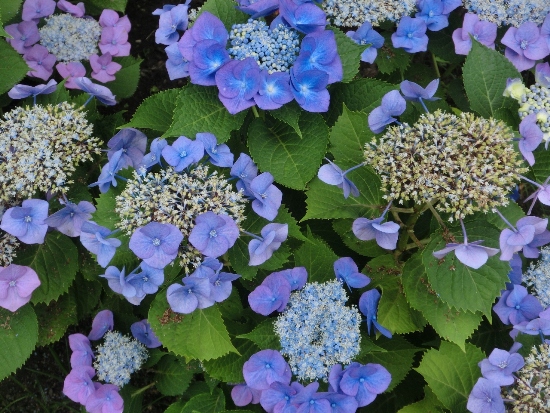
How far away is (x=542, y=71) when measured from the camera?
2295mm

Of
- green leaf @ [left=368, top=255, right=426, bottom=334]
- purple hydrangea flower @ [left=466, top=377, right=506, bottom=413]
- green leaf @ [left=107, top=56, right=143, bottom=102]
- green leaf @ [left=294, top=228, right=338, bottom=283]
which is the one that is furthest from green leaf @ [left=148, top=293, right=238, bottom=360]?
green leaf @ [left=107, top=56, right=143, bottom=102]

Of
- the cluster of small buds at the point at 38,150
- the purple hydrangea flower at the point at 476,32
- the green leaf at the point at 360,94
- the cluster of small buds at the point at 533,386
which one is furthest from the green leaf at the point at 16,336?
the purple hydrangea flower at the point at 476,32

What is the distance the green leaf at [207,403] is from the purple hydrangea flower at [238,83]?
124 cm

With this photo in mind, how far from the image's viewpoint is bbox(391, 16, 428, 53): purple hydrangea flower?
7.97 feet

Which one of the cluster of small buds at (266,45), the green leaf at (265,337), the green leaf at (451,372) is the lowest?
the green leaf at (451,372)

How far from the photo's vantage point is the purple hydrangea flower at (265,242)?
1886 mm

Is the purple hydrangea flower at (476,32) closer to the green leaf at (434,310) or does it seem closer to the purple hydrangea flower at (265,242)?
the green leaf at (434,310)

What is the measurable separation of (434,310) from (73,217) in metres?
1.34

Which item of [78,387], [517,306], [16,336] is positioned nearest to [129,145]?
[16,336]

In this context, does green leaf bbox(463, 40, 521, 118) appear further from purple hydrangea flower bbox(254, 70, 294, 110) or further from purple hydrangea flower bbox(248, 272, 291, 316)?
purple hydrangea flower bbox(248, 272, 291, 316)

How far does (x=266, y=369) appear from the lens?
195 centimetres

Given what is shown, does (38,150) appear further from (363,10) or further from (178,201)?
(363,10)

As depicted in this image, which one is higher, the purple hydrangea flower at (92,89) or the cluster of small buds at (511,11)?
the cluster of small buds at (511,11)

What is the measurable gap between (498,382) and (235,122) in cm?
125
